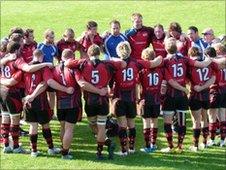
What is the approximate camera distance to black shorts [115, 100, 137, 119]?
9969mm

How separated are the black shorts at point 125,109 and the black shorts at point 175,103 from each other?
0.62 meters

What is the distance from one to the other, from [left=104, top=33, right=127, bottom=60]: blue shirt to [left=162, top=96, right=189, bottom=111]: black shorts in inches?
97.0

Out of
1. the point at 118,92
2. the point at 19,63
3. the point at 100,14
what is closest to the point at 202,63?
the point at 118,92

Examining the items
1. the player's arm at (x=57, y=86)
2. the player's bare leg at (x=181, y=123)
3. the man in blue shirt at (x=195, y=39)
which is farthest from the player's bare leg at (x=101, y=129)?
the man in blue shirt at (x=195, y=39)

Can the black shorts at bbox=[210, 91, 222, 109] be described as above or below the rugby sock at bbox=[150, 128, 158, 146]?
above

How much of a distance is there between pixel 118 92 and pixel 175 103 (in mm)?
1125

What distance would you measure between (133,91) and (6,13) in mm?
21532

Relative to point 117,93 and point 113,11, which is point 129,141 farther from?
point 113,11

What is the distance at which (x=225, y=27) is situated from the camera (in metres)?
26.4

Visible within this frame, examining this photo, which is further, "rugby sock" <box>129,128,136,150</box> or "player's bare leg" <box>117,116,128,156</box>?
"rugby sock" <box>129,128,136,150</box>

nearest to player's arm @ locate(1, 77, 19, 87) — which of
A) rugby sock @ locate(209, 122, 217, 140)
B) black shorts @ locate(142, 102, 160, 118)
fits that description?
black shorts @ locate(142, 102, 160, 118)

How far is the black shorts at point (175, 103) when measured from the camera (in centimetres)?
1020

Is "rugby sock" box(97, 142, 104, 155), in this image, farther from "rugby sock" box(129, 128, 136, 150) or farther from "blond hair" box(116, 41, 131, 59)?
"blond hair" box(116, 41, 131, 59)

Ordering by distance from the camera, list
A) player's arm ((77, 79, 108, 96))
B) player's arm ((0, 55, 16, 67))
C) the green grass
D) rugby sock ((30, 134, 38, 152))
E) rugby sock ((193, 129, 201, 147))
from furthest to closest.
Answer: rugby sock ((193, 129, 201, 147)), player's arm ((0, 55, 16, 67)), rugby sock ((30, 134, 38, 152)), the green grass, player's arm ((77, 79, 108, 96))
